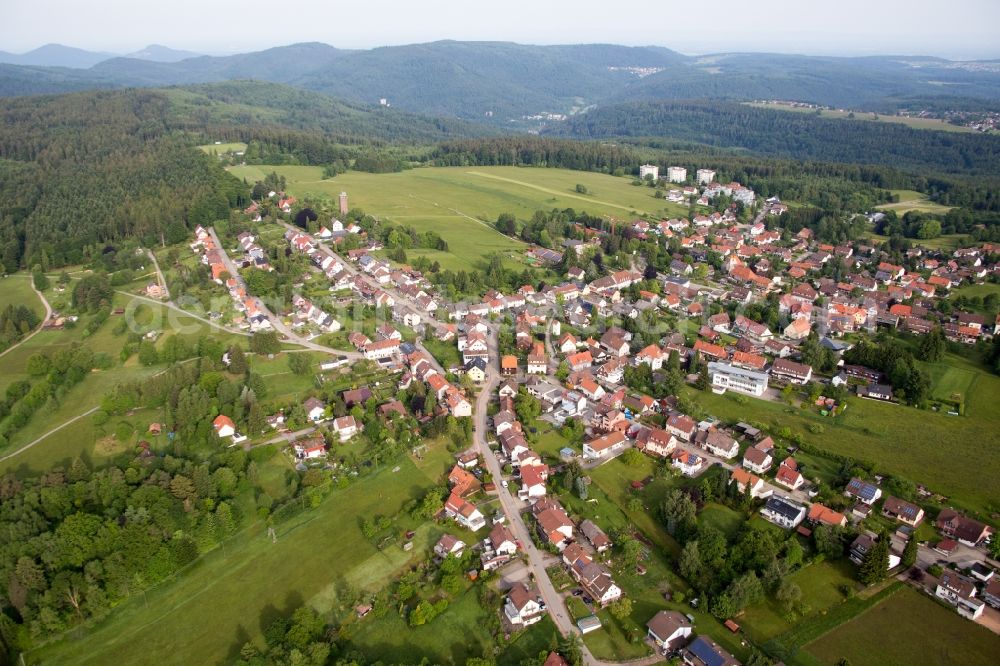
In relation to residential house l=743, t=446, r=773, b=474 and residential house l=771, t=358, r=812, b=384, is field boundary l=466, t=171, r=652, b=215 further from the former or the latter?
residential house l=743, t=446, r=773, b=474

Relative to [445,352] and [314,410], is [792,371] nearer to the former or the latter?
[445,352]

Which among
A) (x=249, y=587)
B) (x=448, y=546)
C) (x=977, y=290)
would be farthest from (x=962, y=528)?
(x=977, y=290)

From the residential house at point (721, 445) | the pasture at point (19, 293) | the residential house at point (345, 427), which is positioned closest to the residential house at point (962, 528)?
the residential house at point (721, 445)

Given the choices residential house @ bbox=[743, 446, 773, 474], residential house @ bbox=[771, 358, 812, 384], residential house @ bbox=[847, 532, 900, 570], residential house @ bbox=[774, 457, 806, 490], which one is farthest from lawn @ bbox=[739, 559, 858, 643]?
residential house @ bbox=[771, 358, 812, 384]

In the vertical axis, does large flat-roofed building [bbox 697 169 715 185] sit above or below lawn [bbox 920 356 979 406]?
above

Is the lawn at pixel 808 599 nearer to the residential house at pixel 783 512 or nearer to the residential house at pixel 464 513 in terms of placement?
the residential house at pixel 783 512

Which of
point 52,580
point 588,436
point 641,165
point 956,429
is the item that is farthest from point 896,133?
point 52,580
